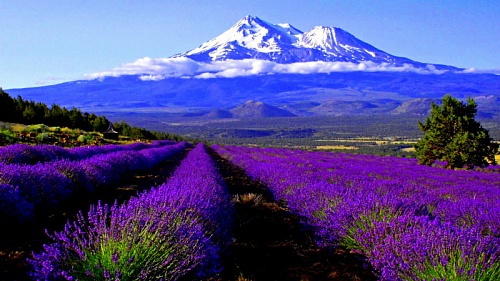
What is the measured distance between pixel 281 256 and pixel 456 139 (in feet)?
64.2

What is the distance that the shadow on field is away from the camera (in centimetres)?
432

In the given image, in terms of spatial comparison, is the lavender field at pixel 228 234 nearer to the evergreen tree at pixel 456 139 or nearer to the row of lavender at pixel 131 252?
the row of lavender at pixel 131 252

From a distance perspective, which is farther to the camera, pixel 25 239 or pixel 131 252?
pixel 25 239

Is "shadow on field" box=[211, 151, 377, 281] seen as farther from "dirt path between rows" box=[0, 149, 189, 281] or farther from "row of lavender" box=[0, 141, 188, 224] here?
"row of lavender" box=[0, 141, 188, 224]

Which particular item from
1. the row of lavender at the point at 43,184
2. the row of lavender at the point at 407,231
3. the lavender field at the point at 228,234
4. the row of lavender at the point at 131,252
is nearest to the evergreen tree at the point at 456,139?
the lavender field at the point at 228,234

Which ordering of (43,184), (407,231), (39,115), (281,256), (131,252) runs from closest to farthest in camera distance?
(131,252), (407,231), (281,256), (43,184), (39,115)

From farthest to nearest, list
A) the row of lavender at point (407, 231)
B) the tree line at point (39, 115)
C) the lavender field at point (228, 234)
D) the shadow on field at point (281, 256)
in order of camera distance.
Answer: the tree line at point (39, 115) < the shadow on field at point (281, 256) < the row of lavender at point (407, 231) < the lavender field at point (228, 234)

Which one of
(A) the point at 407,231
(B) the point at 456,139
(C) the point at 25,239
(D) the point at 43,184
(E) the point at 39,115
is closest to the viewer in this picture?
(A) the point at 407,231

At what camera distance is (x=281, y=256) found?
5059mm

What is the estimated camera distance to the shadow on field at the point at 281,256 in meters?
4.32

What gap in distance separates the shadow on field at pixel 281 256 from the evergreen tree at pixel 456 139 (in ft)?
56.9

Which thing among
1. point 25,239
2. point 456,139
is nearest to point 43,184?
point 25,239

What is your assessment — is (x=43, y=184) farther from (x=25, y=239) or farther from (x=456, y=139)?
(x=456, y=139)

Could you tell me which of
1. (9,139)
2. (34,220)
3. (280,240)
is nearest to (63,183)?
(34,220)
